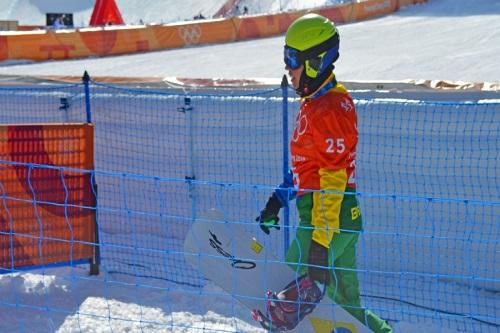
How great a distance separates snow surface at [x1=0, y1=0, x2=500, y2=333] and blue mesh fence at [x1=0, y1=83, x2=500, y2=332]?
3 cm

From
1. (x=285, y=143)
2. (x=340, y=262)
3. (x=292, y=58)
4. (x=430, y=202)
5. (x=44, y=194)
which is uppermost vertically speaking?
(x=292, y=58)

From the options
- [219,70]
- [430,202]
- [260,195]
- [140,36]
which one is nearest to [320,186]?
[430,202]

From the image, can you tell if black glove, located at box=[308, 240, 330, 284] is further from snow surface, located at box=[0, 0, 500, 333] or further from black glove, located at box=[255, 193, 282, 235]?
snow surface, located at box=[0, 0, 500, 333]

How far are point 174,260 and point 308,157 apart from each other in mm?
2968

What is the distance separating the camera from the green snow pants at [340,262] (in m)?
3.69

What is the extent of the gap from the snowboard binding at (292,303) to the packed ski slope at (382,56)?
577 cm

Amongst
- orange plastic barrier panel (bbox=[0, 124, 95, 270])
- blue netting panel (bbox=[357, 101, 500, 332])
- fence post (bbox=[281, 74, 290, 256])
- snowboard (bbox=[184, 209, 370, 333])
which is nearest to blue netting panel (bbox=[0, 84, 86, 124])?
orange plastic barrier panel (bbox=[0, 124, 95, 270])

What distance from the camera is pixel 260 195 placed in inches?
261

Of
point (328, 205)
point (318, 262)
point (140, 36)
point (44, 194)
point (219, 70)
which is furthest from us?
point (140, 36)

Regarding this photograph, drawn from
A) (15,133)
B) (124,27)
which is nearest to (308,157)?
(15,133)

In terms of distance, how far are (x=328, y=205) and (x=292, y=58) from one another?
746 millimetres

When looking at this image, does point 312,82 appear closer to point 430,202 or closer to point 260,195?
point 430,202

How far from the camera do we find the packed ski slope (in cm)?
1005

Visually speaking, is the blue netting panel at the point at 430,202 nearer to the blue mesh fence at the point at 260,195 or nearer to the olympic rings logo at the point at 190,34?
the blue mesh fence at the point at 260,195
